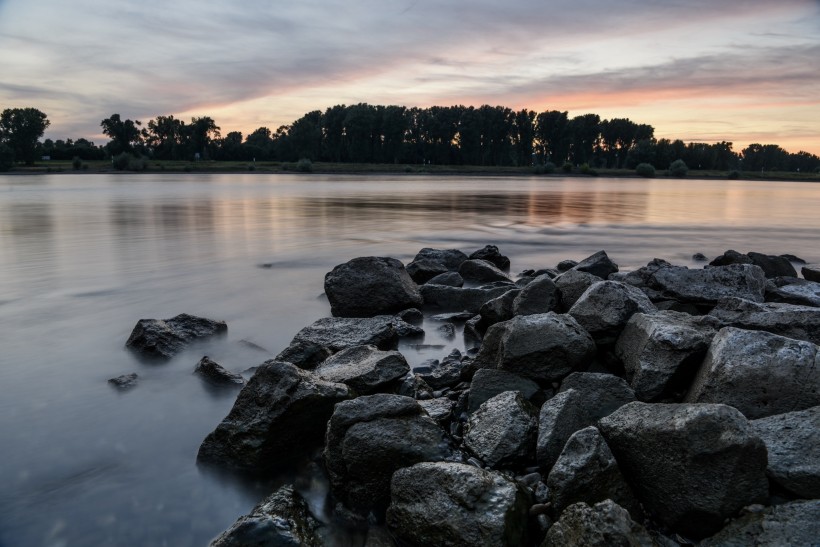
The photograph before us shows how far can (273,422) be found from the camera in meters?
4.14

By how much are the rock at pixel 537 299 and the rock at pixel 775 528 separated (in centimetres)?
358

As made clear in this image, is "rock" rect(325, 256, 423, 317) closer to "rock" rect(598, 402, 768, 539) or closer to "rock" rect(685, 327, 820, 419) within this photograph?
"rock" rect(685, 327, 820, 419)

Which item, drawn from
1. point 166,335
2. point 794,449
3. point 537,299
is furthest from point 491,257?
point 794,449

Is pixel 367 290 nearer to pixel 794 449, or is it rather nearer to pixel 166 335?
pixel 166 335

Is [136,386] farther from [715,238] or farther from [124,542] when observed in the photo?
[715,238]

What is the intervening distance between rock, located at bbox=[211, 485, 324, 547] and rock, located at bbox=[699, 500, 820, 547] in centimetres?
214

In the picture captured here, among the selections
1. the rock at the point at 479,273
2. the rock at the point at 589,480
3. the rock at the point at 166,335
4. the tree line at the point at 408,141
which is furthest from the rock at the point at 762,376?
the tree line at the point at 408,141

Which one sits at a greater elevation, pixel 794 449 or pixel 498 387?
pixel 794 449

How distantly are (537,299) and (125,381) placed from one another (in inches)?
170

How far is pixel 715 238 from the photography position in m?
18.6

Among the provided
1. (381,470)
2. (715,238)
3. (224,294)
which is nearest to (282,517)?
(381,470)

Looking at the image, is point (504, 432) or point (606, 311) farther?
point (606, 311)

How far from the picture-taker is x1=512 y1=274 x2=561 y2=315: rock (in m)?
6.53

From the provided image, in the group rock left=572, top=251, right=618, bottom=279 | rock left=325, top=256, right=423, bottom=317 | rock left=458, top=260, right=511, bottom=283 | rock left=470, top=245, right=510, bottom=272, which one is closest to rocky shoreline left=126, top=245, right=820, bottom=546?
rock left=325, top=256, right=423, bottom=317
